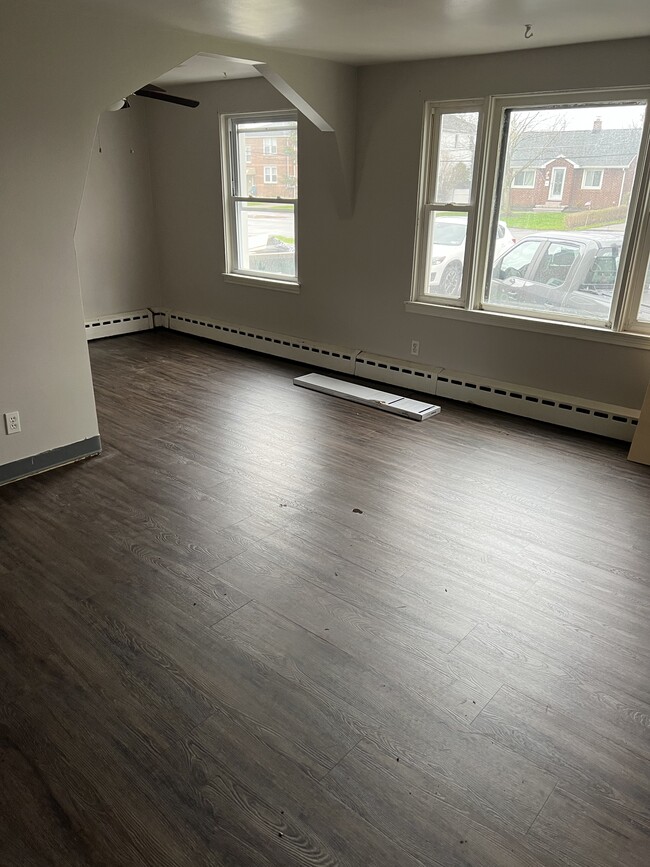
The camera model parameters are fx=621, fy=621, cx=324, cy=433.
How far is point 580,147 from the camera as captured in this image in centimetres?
399

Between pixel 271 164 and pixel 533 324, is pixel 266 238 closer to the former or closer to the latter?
pixel 271 164

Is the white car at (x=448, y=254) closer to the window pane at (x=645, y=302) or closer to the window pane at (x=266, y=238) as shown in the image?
the window pane at (x=645, y=302)

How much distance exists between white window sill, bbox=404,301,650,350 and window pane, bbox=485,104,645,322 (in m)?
0.11

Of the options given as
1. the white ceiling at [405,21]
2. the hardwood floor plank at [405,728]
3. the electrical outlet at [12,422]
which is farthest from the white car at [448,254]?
the hardwood floor plank at [405,728]

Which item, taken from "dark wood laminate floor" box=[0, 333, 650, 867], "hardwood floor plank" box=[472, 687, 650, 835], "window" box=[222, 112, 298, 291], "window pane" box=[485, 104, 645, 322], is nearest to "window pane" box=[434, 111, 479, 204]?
"window pane" box=[485, 104, 645, 322]

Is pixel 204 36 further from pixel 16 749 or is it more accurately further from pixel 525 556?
pixel 16 749

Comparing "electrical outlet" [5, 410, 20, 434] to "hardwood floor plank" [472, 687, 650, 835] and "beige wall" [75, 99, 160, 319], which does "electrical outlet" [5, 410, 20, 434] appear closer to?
"hardwood floor plank" [472, 687, 650, 835]

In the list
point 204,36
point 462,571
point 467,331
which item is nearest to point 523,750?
Result: point 462,571

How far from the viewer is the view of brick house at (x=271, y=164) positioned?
18.3 feet

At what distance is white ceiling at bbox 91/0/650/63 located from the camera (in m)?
2.91

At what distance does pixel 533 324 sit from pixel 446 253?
906 millimetres

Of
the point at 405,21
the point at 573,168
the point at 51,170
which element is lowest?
the point at 51,170

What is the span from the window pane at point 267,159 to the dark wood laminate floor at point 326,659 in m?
2.90

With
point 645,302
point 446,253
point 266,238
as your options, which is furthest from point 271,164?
point 645,302
